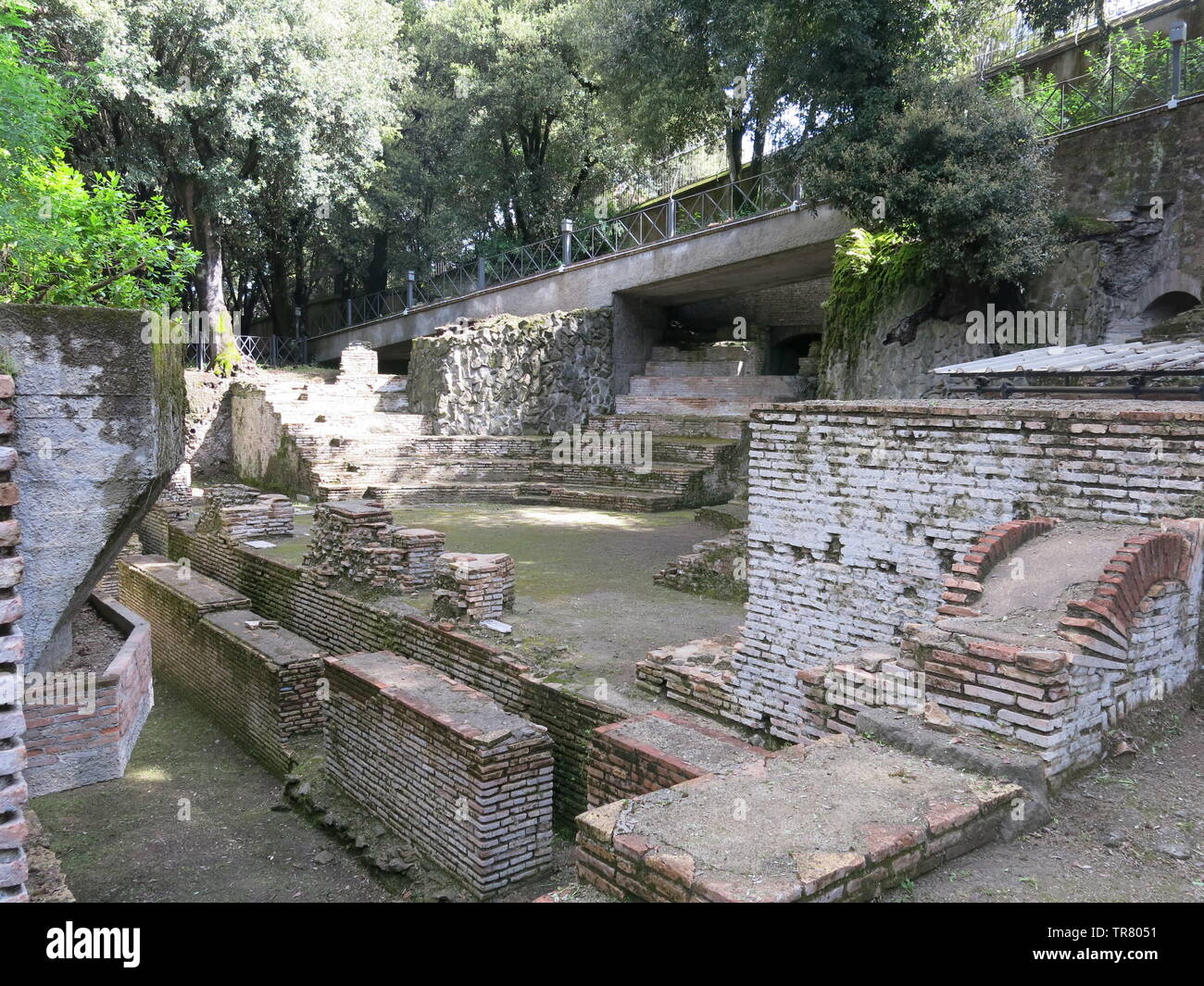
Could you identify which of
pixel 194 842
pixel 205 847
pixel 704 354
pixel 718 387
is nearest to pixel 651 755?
pixel 205 847

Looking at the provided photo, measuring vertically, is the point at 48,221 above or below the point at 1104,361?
above

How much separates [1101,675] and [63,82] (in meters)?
20.3

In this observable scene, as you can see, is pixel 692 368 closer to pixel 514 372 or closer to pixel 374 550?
pixel 514 372

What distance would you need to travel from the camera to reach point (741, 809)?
2.83 metres

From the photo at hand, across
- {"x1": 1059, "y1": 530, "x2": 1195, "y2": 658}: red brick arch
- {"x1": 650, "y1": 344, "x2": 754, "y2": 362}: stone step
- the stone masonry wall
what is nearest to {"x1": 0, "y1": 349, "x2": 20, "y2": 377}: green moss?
the stone masonry wall

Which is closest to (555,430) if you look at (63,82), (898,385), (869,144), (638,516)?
(638,516)

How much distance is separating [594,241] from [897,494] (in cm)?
1662

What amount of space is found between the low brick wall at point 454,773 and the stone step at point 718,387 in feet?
39.6

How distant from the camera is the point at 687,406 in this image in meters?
18.4

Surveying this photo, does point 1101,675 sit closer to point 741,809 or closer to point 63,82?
point 741,809

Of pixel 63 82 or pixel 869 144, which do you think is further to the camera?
pixel 63 82

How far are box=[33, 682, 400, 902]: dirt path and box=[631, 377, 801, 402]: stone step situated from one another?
1228 cm

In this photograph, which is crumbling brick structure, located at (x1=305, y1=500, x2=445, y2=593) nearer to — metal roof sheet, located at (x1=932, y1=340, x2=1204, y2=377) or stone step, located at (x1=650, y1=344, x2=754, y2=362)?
metal roof sheet, located at (x1=932, y1=340, x2=1204, y2=377)

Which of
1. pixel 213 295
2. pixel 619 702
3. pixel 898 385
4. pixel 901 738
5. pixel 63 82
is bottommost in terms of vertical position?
pixel 619 702
